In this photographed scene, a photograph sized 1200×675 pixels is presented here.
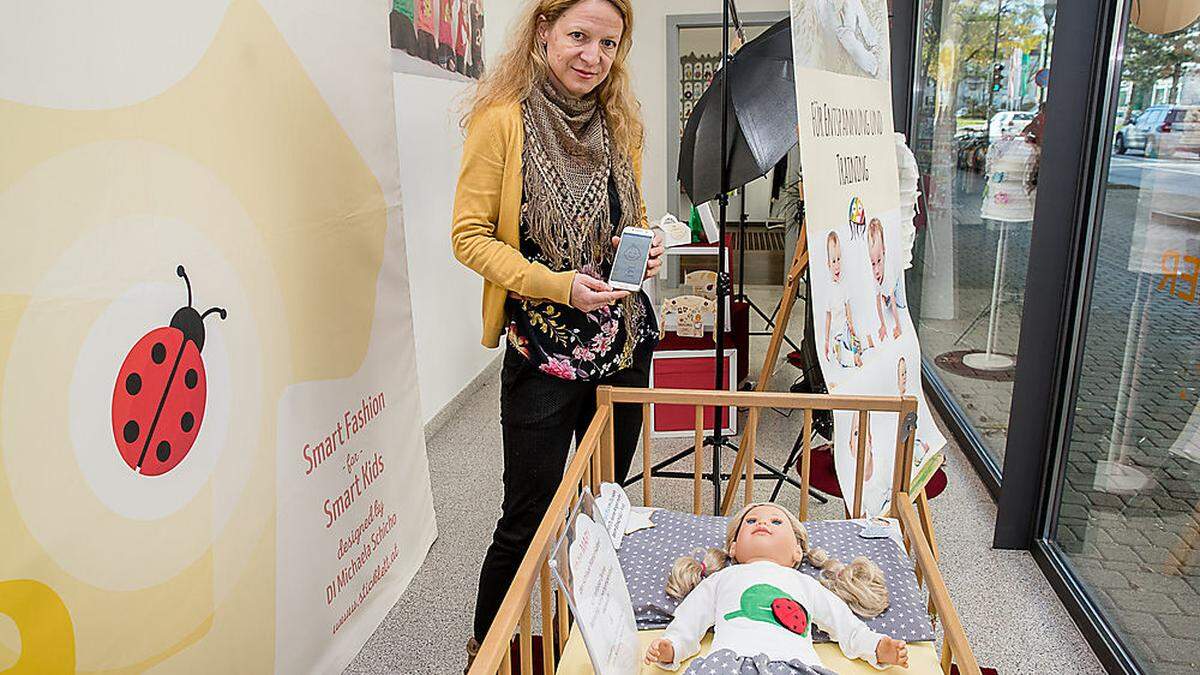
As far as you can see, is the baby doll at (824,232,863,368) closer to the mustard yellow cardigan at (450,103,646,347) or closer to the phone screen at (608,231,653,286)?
the phone screen at (608,231,653,286)

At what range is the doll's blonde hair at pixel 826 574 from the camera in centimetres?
137

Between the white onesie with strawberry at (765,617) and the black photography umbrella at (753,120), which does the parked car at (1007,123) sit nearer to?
the black photography umbrella at (753,120)

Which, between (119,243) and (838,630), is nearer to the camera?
(119,243)

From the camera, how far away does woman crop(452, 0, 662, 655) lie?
1454 millimetres

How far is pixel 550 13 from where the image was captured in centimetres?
145

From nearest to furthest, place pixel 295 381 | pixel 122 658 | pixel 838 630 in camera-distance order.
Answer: pixel 122 658 < pixel 295 381 < pixel 838 630

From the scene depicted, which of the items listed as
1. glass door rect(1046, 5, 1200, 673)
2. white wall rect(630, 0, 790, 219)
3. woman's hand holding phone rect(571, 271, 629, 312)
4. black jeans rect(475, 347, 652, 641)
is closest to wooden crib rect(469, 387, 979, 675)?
black jeans rect(475, 347, 652, 641)

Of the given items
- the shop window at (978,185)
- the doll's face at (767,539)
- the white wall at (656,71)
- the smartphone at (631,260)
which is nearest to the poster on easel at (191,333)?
the smartphone at (631,260)

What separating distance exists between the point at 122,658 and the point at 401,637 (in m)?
1.27

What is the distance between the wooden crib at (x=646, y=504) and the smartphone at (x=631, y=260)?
0.70 ft

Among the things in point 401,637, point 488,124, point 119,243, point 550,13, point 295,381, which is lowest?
point 401,637

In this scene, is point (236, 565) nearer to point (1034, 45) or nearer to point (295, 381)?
point (295, 381)

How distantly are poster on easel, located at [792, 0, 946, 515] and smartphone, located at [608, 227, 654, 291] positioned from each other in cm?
34

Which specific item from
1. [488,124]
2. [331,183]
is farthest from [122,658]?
[488,124]
